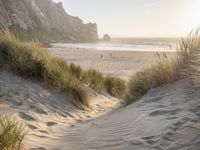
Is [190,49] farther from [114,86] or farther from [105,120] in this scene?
[114,86]

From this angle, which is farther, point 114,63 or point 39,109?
point 114,63

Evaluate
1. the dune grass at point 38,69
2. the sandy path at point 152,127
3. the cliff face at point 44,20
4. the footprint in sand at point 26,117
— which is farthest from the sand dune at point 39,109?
the cliff face at point 44,20

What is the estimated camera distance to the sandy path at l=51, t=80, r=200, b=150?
4.07 m

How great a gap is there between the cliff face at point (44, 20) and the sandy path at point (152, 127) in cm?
4433

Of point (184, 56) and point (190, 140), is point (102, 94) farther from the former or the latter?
point (190, 140)

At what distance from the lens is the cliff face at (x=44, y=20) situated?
68.5m

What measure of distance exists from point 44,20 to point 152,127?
3567 inches

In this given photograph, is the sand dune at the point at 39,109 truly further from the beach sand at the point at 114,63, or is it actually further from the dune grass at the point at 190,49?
the beach sand at the point at 114,63

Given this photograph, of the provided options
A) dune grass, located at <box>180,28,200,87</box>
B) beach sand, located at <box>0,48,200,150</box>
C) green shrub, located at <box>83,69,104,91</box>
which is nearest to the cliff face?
green shrub, located at <box>83,69,104,91</box>

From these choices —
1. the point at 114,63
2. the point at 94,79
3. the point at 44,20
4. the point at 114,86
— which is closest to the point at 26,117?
the point at 94,79

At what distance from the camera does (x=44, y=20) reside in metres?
92.7

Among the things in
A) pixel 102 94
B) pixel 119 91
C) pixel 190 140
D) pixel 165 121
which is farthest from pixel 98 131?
pixel 119 91

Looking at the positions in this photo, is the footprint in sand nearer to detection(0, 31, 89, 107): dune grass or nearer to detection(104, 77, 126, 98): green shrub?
detection(0, 31, 89, 107): dune grass

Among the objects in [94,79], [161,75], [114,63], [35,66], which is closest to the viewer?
[161,75]
